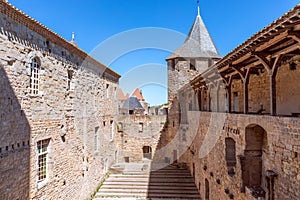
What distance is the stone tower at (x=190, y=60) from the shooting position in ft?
61.3

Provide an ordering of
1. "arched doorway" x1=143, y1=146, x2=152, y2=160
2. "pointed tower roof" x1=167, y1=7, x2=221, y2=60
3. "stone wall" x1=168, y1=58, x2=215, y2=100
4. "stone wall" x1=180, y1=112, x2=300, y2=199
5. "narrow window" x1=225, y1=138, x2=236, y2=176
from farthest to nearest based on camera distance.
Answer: "arched doorway" x1=143, y1=146, x2=152, y2=160 → "pointed tower roof" x1=167, y1=7, x2=221, y2=60 → "stone wall" x1=168, y1=58, x2=215, y2=100 → "narrow window" x1=225, y1=138, x2=236, y2=176 → "stone wall" x1=180, y1=112, x2=300, y2=199

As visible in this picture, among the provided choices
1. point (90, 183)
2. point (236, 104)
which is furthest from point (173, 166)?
point (236, 104)

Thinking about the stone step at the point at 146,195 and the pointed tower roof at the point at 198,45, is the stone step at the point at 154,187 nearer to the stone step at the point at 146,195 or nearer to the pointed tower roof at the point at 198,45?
the stone step at the point at 146,195

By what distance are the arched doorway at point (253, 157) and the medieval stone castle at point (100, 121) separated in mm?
26

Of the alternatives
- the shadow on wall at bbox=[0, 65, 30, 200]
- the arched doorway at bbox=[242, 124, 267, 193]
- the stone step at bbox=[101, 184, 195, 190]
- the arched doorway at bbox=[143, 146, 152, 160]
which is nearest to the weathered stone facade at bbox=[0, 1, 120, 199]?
the shadow on wall at bbox=[0, 65, 30, 200]

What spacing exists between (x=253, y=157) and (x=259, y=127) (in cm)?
79

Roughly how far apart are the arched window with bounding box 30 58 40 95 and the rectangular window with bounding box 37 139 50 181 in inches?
75.7

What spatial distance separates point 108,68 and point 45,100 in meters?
8.10

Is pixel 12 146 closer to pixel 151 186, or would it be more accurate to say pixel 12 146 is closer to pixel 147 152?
pixel 151 186

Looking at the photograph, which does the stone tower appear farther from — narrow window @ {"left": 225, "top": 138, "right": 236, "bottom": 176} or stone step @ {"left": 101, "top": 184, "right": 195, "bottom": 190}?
narrow window @ {"left": 225, "top": 138, "right": 236, "bottom": 176}

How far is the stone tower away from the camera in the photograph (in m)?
18.7

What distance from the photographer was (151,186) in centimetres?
1297

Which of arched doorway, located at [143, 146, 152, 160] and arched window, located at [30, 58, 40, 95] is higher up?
arched window, located at [30, 58, 40, 95]

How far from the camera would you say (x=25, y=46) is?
6.75 meters
